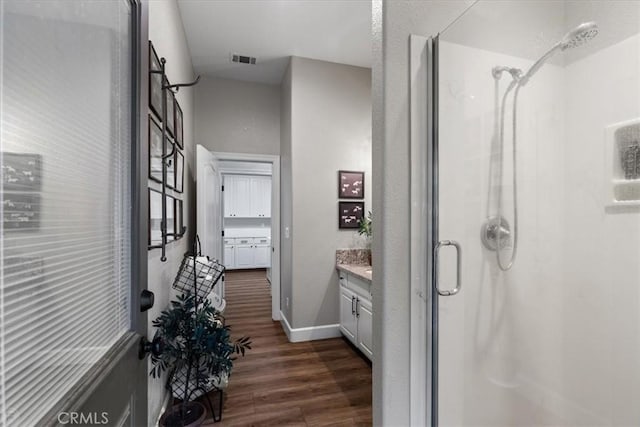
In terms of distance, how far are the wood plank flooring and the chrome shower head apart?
8.11 ft

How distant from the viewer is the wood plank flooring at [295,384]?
→ 1933mm

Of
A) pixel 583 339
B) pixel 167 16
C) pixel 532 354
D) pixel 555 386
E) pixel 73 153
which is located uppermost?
pixel 167 16

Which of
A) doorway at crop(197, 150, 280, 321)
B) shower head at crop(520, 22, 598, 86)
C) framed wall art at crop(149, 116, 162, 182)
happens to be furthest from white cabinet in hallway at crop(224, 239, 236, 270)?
shower head at crop(520, 22, 598, 86)

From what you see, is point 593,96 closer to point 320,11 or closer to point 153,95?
point 320,11

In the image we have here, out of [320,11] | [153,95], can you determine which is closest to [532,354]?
[153,95]

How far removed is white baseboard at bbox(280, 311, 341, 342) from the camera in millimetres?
3121

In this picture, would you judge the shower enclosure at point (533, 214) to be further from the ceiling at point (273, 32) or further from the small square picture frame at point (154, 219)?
the ceiling at point (273, 32)

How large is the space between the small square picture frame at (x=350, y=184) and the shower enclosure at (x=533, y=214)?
1944 millimetres

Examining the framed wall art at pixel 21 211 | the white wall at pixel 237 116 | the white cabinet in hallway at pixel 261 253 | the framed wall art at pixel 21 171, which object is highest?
the white wall at pixel 237 116

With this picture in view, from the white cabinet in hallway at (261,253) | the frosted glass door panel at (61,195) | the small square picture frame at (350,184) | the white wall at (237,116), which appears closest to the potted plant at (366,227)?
the small square picture frame at (350,184)

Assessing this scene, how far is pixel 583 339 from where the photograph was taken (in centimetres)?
152

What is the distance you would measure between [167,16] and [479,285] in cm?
264

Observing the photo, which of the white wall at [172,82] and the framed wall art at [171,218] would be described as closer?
the white wall at [172,82]

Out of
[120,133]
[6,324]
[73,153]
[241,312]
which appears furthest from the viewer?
[241,312]
